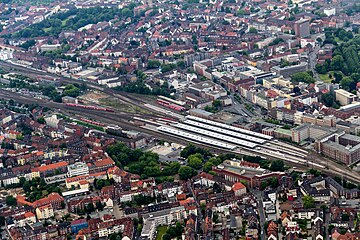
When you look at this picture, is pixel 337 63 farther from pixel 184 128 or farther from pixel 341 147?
pixel 341 147

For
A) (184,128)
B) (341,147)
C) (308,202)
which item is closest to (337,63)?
(184,128)

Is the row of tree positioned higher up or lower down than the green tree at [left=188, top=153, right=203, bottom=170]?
lower down

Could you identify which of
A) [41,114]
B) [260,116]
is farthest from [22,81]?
[260,116]

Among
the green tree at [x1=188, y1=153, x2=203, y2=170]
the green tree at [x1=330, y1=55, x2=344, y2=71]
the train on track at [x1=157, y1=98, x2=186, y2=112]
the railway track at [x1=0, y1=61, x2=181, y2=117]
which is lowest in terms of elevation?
the green tree at [x1=330, y1=55, x2=344, y2=71]

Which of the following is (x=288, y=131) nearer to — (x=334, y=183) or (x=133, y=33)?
(x=334, y=183)

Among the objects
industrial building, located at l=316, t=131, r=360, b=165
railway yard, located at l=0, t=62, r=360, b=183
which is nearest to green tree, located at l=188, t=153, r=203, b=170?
railway yard, located at l=0, t=62, r=360, b=183

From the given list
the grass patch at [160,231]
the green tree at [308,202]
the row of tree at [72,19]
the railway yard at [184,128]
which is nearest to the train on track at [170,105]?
the railway yard at [184,128]

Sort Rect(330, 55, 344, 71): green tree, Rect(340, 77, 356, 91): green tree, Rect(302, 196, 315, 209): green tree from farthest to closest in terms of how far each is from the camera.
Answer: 1. Rect(330, 55, 344, 71): green tree
2. Rect(340, 77, 356, 91): green tree
3. Rect(302, 196, 315, 209): green tree

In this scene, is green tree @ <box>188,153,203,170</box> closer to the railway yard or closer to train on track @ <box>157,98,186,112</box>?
the railway yard

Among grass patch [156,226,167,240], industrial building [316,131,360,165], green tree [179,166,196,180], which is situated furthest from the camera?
industrial building [316,131,360,165]
